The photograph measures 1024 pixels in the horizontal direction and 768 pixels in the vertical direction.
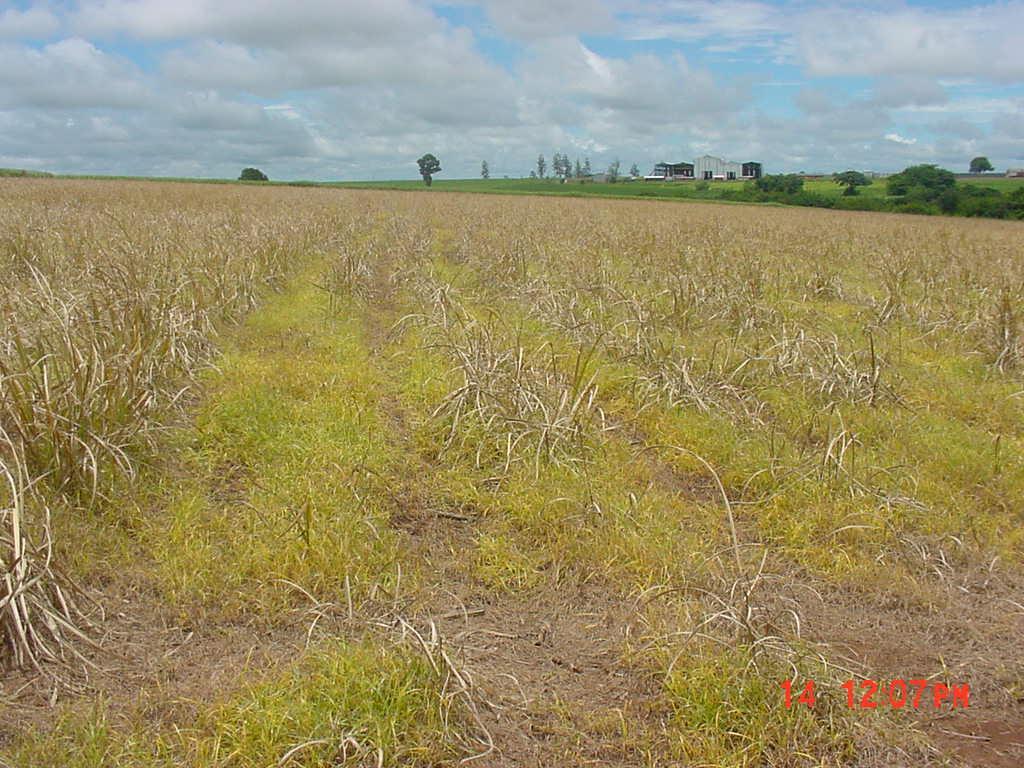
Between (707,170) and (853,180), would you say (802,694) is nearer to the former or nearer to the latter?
(853,180)

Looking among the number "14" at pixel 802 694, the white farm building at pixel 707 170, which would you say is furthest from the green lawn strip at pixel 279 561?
the white farm building at pixel 707 170

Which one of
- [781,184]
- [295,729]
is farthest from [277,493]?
[781,184]

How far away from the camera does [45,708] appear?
234 cm

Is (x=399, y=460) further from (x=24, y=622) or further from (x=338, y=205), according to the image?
(x=338, y=205)

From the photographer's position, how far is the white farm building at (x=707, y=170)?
75250 mm

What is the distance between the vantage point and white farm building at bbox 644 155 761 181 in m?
75.2

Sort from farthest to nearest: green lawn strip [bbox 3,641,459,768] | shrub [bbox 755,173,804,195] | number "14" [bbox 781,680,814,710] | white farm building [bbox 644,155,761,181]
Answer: white farm building [bbox 644,155,761,181] < shrub [bbox 755,173,804,195] < number "14" [bbox 781,680,814,710] < green lawn strip [bbox 3,641,459,768]

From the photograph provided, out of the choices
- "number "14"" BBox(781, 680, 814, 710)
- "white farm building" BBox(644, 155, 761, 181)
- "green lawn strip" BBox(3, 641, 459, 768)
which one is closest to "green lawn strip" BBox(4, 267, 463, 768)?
"green lawn strip" BBox(3, 641, 459, 768)

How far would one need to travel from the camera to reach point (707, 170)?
252 ft
